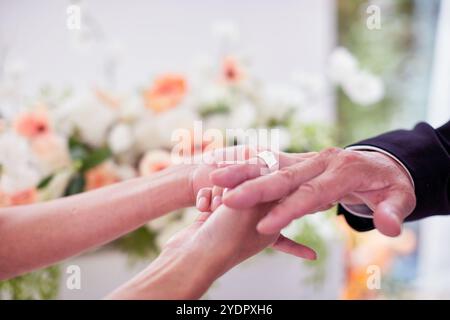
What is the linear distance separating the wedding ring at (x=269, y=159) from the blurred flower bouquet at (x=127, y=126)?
0.91 ft

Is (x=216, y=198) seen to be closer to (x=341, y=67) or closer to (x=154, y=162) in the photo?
(x=154, y=162)

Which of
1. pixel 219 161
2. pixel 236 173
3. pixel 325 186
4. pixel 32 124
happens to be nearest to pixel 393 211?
pixel 325 186

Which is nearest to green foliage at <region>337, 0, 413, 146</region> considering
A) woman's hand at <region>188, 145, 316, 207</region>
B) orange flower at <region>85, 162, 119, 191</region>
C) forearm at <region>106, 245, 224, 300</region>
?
orange flower at <region>85, 162, 119, 191</region>

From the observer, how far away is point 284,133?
1.17m

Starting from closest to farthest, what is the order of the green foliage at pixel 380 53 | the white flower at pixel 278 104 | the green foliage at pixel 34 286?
the green foliage at pixel 34 286
the white flower at pixel 278 104
the green foliage at pixel 380 53

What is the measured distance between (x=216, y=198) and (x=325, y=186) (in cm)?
16

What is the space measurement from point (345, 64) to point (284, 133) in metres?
0.22

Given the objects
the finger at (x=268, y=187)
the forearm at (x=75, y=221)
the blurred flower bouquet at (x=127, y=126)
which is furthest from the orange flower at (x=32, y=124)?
the finger at (x=268, y=187)

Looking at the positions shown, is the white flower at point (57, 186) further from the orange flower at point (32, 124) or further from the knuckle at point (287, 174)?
the knuckle at point (287, 174)

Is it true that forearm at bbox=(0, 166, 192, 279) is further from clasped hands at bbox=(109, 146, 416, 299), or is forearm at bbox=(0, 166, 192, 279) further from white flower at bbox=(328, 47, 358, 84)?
white flower at bbox=(328, 47, 358, 84)

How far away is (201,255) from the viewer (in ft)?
2.14

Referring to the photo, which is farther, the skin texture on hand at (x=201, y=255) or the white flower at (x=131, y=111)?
the white flower at (x=131, y=111)

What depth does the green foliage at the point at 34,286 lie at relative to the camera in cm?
97

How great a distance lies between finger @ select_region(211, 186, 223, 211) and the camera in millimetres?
781
